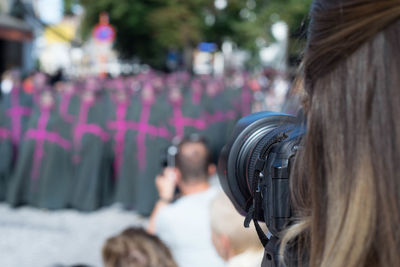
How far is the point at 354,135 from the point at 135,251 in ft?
5.60

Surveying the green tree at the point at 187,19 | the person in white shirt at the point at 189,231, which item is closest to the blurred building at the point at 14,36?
the green tree at the point at 187,19

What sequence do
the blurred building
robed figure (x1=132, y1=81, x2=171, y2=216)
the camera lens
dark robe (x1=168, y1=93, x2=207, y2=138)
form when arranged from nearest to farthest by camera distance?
the camera lens < robed figure (x1=132, y1=81, x2=171, y2=216) < dark robe (x1=168, y1=93, x2=207, y2=138) < the blurred building

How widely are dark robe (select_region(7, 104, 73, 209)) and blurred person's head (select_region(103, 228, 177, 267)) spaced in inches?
211

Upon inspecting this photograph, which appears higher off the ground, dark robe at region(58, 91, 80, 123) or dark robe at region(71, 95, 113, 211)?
dark robe at region(58, 91, 80, 123)

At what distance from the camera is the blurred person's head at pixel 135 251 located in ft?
7.66

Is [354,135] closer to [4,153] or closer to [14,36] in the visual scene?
[4,153]

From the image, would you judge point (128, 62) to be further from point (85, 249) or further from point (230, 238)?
point (230, 238)

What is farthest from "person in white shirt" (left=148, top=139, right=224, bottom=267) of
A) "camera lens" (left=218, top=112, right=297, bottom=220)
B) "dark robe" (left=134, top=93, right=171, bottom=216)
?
"dark robe" (left=134, top=93, right=171, bottom=216)

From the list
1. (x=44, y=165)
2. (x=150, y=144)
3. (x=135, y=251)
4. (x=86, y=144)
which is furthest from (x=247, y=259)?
(x=44, y=165)

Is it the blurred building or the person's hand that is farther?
the blurred building

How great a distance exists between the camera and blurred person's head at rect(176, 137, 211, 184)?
4207 mm

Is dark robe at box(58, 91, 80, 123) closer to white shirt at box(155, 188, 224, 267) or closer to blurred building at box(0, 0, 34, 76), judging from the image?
white shirt at box(155, 188, 224, 267)

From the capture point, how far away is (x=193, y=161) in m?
4.45

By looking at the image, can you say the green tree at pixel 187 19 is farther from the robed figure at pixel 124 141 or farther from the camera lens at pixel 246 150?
the camera lens at pixel 246 150
